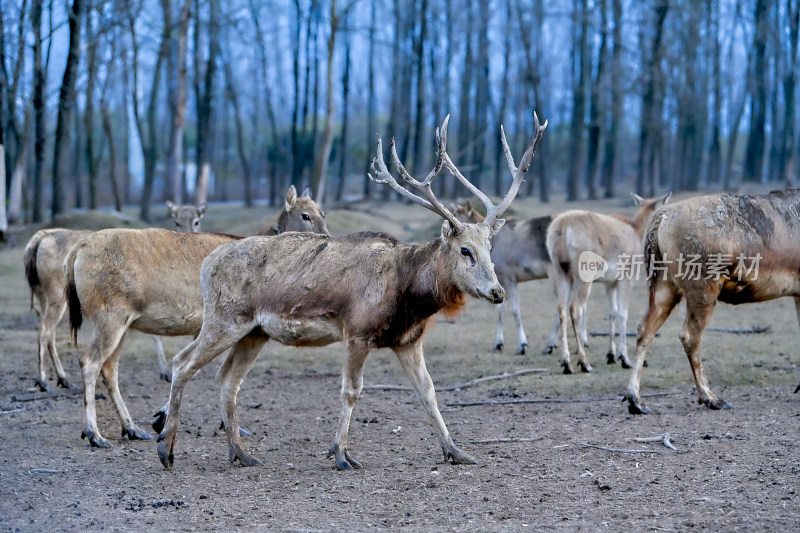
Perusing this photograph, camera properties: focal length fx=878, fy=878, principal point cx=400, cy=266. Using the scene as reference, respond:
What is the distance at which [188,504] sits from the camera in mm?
6219

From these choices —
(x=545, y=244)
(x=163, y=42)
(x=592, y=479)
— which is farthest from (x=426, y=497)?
(x=163, y=42)

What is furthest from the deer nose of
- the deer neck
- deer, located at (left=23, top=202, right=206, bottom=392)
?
deer, located at (left=23, top=202, right=206, bottom=392)

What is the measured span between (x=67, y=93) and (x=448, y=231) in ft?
68.9

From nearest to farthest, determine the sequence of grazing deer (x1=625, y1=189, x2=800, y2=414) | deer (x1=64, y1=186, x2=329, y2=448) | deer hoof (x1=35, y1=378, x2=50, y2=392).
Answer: deer (x1=64, y1=186, x2=329, y2=448)
grazing deer (x1=625, y1=189, x2=800, y2=414)
deer hoof (x1=35, y1=378, x2=50, y2=392)

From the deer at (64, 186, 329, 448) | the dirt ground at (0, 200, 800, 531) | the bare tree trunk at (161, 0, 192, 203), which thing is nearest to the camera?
the dirt ground at (0, 200, 800, 531)

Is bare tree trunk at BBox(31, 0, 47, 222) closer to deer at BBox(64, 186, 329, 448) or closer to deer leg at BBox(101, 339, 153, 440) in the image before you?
deer at BBox(64, 186, 329, 448)

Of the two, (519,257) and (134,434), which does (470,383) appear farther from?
(134,434)

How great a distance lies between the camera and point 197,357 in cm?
732

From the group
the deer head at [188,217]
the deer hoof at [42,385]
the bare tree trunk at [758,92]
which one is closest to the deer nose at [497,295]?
the deer hoof at [42,385]

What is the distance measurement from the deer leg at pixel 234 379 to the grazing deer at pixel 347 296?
1 cm

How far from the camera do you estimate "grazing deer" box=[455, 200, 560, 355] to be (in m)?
13.4

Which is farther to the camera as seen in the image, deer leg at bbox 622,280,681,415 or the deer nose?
deer leg at bbox 622,280,681,415

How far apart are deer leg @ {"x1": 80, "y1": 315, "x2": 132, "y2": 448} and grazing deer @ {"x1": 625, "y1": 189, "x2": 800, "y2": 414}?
5.14 m

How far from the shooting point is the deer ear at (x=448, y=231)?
7062 millimetres
